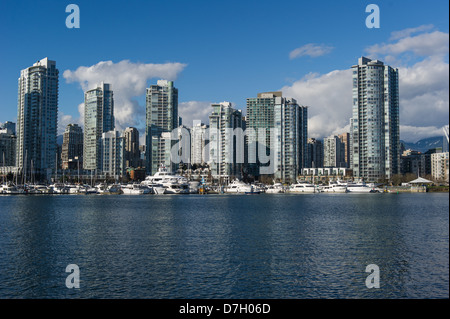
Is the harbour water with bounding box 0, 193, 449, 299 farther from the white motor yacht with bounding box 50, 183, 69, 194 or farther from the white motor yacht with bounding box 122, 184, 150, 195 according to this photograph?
the white motor yacht with bounding box 50, 183, 69, 194

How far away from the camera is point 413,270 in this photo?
3447cm

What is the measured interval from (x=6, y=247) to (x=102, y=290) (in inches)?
827

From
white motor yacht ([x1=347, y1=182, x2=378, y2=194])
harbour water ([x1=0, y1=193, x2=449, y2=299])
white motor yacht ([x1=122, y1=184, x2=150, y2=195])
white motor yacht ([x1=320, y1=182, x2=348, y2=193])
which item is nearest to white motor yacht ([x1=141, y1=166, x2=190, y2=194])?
white motor yacht ([x1=122, y1=184, x2=150, y2=195])

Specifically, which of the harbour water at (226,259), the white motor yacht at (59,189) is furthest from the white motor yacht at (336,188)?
the harbour water at (226,259)

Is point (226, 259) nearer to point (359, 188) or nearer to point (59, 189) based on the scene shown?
point (359, 188)

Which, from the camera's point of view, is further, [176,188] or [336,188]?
[336,188]

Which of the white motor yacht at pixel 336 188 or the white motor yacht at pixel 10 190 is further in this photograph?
the white motor yacht at pixel 336 188

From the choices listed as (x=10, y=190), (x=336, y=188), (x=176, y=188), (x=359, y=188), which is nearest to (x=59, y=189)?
(x=10, y=190)

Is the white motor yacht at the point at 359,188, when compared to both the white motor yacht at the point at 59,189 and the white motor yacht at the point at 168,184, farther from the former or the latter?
the white motor yacht at the point at 59,189

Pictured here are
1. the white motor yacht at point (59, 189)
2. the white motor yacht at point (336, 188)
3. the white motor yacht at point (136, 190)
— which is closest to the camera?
the white motor yacht at point (136, 190)
